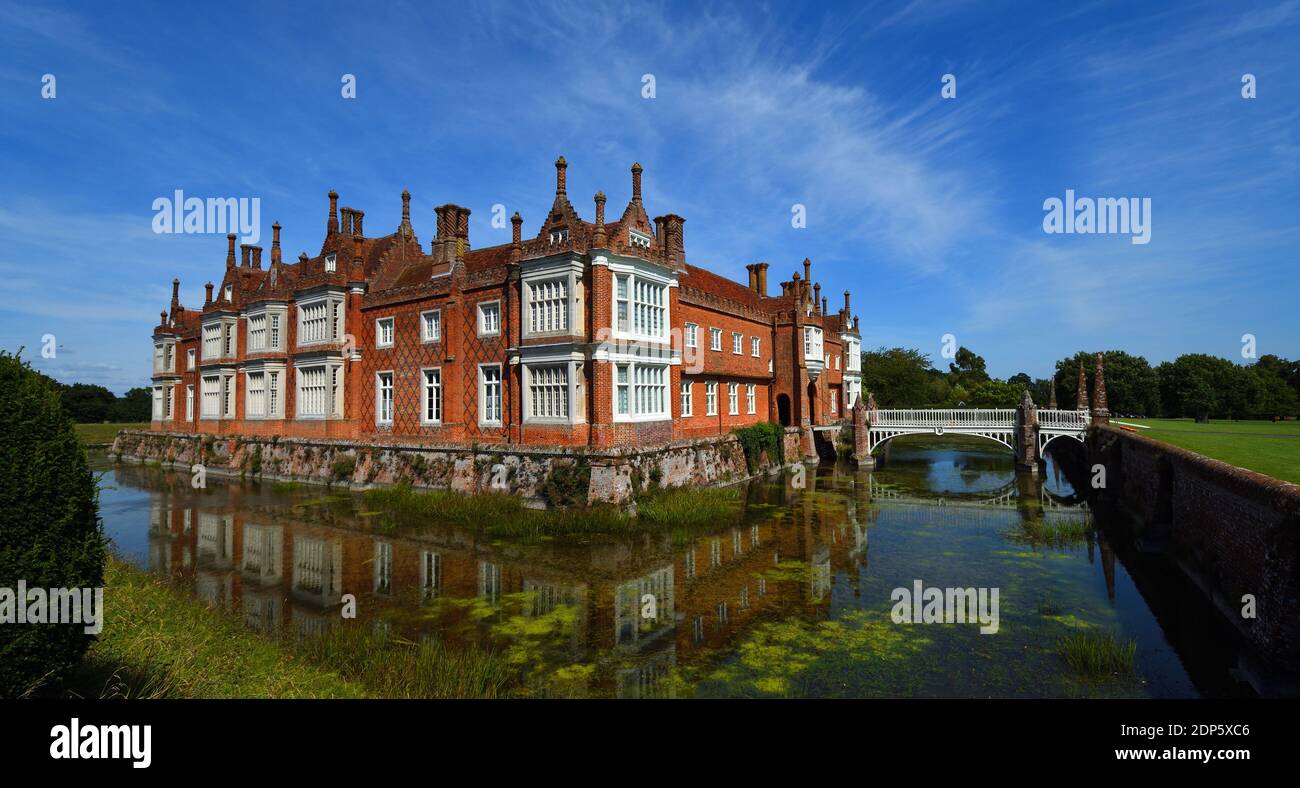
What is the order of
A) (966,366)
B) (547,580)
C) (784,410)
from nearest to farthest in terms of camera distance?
(547,580) → (784,410) → (966,366)

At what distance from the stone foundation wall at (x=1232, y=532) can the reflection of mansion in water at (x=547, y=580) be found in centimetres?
636

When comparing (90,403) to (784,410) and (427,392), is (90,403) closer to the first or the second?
(427,392)

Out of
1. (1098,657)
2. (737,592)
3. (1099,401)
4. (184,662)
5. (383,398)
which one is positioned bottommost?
(737,592)

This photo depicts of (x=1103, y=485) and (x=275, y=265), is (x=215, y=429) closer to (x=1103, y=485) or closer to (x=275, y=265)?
(x=275, y=265)

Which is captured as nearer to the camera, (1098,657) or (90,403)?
(1098,657)

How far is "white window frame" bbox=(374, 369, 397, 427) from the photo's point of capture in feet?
88.2

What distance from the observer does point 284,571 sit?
13.6 metres

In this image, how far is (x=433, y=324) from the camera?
25.7m

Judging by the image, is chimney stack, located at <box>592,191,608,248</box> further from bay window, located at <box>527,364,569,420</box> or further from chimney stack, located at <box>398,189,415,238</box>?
chimney stack, located at <box>398,189,415,238</box>

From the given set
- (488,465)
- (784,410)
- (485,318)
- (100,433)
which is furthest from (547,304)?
(100,433)

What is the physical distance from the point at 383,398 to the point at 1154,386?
7680 centimetres

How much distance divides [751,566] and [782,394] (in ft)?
78.4

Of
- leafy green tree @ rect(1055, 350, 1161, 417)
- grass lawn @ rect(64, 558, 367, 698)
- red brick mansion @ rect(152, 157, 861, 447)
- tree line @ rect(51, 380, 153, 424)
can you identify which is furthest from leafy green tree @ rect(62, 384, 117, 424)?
leafy green tree @ rect(1055, 350, 1161, 417)
